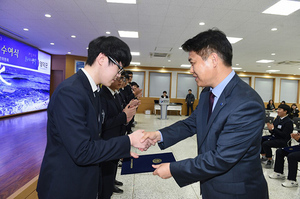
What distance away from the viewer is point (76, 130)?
970 millimetres

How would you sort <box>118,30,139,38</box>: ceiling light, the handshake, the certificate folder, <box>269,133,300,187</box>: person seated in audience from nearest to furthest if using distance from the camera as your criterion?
the handshake
the certificate folder
<box>269,133,300,187</box>: person seated in audience
<box>118,30,139,38</box>: ceiling light

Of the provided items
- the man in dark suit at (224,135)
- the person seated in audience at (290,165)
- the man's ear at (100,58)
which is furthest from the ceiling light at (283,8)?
the man's ear at (100,58)

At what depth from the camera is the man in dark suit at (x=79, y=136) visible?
3.21 feet

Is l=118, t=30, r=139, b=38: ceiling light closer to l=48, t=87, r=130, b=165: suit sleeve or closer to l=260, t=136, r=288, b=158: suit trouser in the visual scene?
l=260, t=136, r=288, b=158: suit trouser

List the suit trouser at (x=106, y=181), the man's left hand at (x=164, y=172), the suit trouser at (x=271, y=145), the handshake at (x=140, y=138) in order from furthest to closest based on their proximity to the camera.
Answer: the suit trouser at (x=271, y=145) → the suit trouser at (x=106, y=181) → the handshake at (x=140, y=138) → the man's left hand at (x=164, y=172)

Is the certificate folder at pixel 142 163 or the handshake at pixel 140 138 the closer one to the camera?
the handshake at pixel 140 138

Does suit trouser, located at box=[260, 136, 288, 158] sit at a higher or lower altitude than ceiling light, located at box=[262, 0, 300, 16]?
lower

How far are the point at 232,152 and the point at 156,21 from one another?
554cm

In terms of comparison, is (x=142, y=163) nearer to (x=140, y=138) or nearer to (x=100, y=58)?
(x=140, y=138)

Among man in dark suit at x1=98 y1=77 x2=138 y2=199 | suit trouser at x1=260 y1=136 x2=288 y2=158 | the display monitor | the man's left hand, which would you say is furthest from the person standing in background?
the man's left hand

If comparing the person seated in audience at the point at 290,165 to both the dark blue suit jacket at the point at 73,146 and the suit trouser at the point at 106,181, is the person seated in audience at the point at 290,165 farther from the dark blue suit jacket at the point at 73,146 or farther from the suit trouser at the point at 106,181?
the dark blue suit jacket at the point at 73,146

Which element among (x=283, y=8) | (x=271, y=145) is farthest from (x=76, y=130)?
(x=283, y=8)

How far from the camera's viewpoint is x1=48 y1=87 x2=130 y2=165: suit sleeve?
38.1 inches

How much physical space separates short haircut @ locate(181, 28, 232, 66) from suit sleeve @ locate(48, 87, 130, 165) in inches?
32.6
